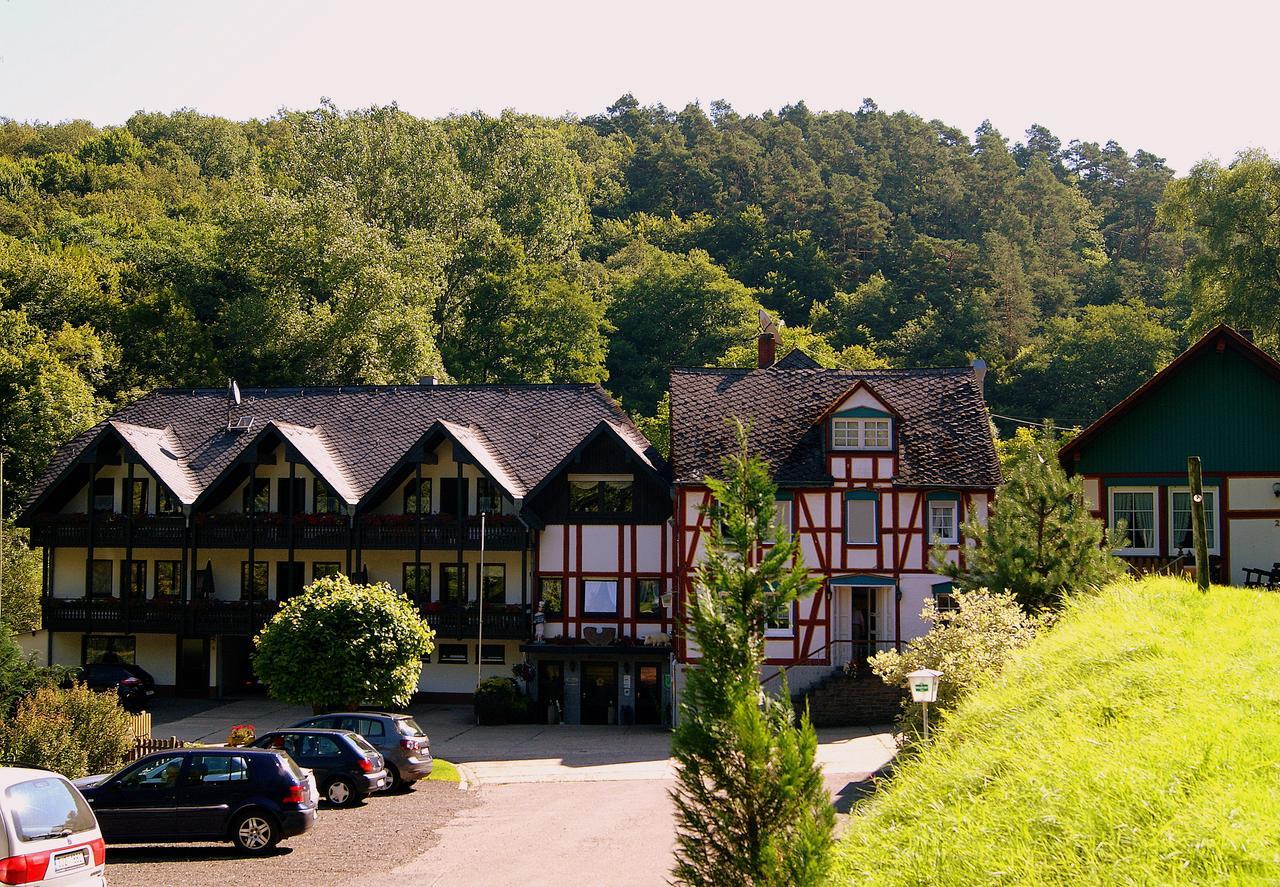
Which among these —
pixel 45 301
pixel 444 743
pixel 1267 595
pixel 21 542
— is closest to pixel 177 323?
pixel 45 301

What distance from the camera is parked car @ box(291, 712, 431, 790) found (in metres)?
26.8

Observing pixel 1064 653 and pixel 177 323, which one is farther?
pixel 177 323

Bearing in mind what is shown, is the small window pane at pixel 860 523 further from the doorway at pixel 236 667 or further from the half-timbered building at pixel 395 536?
the doorway at pixel 236 667

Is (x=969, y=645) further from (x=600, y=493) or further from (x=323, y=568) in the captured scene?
(x=323, y=568)

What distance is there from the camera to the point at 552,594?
39.8 meters

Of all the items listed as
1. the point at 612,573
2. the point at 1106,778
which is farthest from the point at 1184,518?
the point at 1106,778

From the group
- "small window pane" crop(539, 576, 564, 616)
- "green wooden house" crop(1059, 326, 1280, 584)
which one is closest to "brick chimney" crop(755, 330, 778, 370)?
"small window pane" crop(539, 576, 564, 616)

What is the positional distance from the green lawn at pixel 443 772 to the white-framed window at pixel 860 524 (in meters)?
13.6

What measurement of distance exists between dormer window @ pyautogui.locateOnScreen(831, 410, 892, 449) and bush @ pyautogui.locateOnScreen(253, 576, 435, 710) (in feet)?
44.9

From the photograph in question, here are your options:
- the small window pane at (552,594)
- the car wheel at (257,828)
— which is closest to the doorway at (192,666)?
the small window pane at (552,594)

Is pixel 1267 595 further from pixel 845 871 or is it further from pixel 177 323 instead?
pixel 177 323

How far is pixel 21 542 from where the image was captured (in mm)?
46875

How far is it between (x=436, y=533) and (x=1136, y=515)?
1982 cm

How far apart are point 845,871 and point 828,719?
2416 cm
